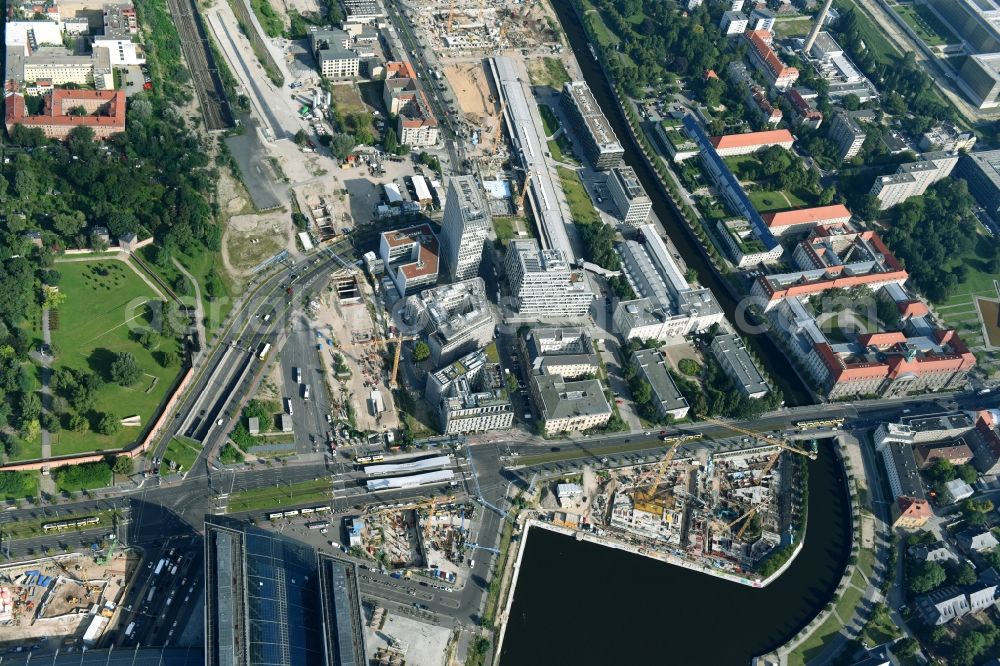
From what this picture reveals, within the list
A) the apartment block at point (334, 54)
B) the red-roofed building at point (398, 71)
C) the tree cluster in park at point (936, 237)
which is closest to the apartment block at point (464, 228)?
the red-roofed building at point (398, 71)

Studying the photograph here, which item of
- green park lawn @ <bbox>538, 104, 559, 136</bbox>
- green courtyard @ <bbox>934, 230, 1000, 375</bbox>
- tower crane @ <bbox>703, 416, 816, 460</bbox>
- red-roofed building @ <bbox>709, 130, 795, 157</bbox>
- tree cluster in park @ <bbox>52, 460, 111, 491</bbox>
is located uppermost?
green park lawn @ <bbox>538, 104, 559, 136</bbox>

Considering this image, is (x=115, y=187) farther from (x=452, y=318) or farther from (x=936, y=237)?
(x=936, y=237)

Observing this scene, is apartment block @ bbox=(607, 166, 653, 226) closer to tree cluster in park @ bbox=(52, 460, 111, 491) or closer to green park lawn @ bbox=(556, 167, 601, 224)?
green park lawn @ bbox=(556, 167, 601, 224)

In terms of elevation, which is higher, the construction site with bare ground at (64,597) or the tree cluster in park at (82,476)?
the tree cluster in park at (82,476)

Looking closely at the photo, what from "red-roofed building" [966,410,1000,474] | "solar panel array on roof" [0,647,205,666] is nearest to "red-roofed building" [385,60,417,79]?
"solar panel array on roof" [0,647,205,666]

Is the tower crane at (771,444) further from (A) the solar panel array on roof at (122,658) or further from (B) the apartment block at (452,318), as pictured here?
(A) the solar panel array on roof at (122,658)

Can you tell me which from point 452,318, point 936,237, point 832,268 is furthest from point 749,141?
point 452,318

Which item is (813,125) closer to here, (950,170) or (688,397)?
(950,170)
